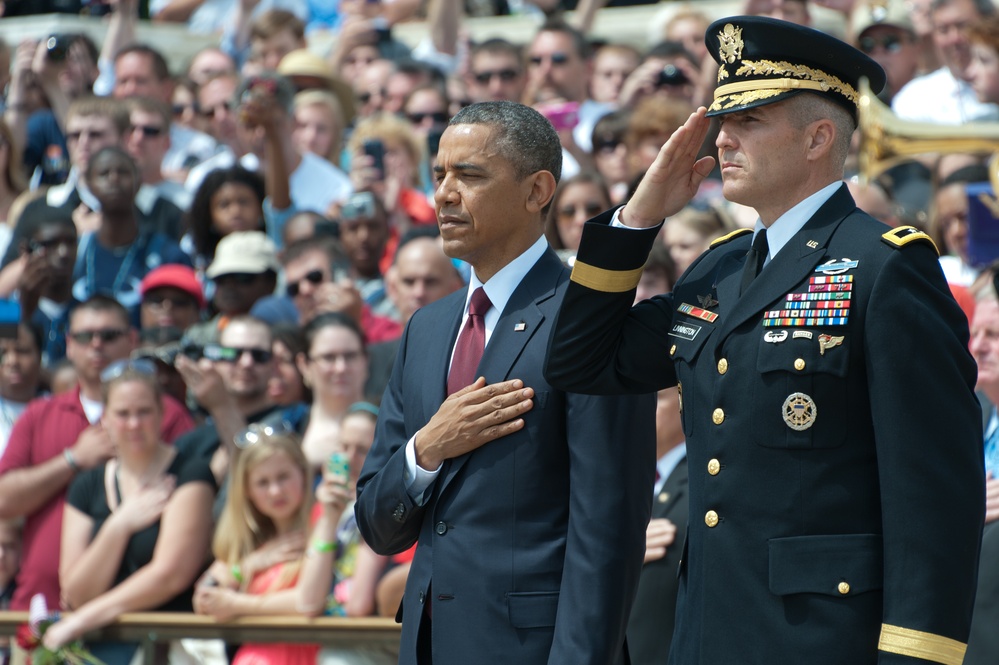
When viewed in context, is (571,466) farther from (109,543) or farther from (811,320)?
(109,543)

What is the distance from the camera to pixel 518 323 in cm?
389

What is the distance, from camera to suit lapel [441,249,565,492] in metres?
3.84

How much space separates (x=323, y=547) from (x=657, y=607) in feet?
5.11

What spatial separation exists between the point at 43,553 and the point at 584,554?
415cm

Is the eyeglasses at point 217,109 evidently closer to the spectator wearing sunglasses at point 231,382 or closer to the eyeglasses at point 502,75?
the eyeglasses at point 502,75

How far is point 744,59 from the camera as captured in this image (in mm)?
3354

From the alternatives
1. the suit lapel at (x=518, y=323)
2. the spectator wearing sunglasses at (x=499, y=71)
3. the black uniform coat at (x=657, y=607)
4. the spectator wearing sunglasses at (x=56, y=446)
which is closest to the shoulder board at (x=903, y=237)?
the suit lapel at (x=518, y=323)

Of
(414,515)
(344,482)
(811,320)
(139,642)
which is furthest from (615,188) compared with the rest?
(811,320)

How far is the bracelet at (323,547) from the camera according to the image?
599 cm

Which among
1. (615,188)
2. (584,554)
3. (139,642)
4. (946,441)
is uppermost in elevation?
(615,188)

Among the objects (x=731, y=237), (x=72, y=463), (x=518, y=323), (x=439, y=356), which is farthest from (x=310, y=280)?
(x=731, y=237)

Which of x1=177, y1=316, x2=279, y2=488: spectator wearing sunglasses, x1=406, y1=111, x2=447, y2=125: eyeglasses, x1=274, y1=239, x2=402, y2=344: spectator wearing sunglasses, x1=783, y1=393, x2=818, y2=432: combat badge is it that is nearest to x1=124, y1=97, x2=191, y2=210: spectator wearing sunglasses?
x1=406, y1=111, x2=447, y2=125: eyeglasses

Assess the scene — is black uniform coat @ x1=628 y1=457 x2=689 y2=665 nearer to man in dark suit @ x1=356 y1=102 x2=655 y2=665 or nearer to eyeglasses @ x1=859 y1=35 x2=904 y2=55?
man in dark suit @ x1=356 y1=102 x2=655 y2=665

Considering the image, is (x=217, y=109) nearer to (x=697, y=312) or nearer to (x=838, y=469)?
(x=697, y=312)
